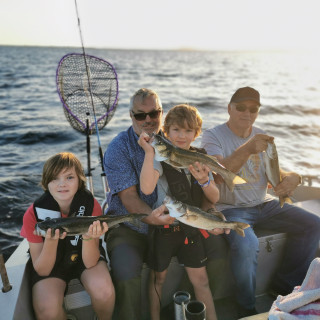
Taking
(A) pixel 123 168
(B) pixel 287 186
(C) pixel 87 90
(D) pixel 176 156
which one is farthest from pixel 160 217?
(C) pixel 87 90

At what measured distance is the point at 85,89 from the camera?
5.67 meters

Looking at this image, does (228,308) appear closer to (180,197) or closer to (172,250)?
(172,250)

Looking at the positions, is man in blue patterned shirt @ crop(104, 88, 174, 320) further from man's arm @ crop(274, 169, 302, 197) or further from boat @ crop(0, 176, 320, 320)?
man's arm @ crop(274, 169, 302, 197)

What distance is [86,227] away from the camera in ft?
8.17

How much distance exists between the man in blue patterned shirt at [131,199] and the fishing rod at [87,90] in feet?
6.44

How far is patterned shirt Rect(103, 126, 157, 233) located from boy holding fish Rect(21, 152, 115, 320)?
0.37 m

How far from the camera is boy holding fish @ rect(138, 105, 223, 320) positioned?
2.83 metres

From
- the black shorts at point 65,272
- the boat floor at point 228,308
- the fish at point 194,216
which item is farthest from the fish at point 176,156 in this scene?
the boat floor at point 228,308

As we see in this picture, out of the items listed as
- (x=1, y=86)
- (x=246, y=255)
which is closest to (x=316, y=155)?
(x=246, y=255)

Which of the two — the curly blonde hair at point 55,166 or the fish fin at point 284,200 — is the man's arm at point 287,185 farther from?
the curly blonde hair at point 55,166

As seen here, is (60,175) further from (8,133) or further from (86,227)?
(8,133)

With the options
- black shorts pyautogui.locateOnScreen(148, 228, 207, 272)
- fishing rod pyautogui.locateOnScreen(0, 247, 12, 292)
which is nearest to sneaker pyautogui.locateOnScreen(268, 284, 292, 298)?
black shorts pyautogui.locateOnScreen(148, 228, 207, 272)

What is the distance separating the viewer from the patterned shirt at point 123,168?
3.29 meters

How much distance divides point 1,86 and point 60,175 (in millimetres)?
29788
